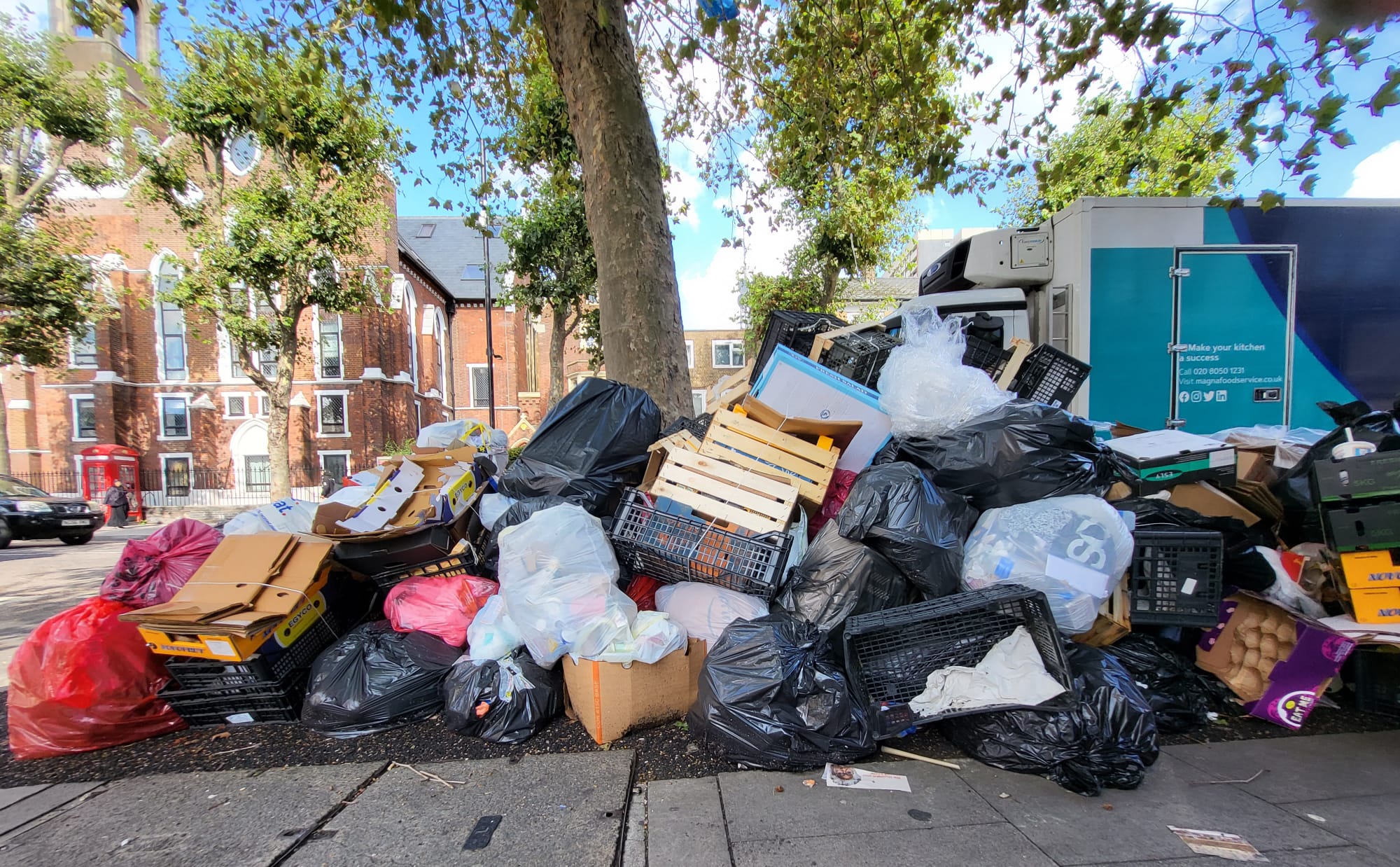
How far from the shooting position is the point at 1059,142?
15617 millimetres

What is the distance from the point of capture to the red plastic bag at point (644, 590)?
9.73 feet

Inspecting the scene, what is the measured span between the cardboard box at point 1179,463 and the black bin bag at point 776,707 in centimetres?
210

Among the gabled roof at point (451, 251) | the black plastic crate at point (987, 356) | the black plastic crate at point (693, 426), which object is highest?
the gabled roof at point (451, 251)

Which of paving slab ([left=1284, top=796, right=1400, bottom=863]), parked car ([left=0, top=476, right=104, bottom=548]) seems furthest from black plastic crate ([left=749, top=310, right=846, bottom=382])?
parked car ([left=0, top=476, right=104, bottom=548])

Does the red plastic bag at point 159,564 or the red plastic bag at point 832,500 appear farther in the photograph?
the red plastic bag at point 832,500

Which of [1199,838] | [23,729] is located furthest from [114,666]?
[1199,838]

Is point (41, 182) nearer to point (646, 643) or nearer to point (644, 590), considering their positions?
point (644, 590)

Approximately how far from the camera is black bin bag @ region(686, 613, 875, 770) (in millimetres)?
2223

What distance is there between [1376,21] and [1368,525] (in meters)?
2.37

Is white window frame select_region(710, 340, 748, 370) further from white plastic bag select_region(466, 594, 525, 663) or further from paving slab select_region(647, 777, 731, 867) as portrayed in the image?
paving slab select_region(647, 777, 731, 867)

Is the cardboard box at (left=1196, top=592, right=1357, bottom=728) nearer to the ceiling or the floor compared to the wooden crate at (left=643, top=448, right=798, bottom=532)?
nearer to the floor

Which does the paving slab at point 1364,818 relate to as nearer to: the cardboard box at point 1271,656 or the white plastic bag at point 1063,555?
the cardboard box at point 1271,656

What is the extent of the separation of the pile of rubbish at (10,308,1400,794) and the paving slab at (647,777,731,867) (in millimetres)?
215

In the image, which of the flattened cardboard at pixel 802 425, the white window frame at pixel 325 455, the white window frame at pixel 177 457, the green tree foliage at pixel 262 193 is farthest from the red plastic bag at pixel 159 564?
the white window frame at pixel 177 457
